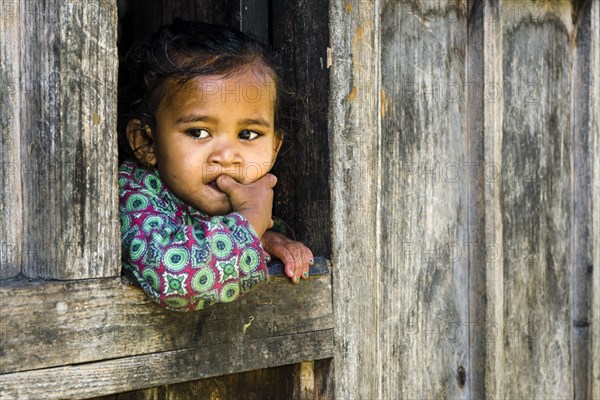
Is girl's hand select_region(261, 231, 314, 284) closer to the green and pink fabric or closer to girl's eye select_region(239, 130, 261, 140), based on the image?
the green and pink fabric

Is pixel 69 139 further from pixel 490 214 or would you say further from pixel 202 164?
pixel 490 214

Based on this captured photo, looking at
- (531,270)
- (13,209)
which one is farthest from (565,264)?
(13,209)

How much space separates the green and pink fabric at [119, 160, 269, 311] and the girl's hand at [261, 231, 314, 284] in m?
0.15

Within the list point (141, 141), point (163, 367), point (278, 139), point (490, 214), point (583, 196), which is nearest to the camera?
point (163, 367)

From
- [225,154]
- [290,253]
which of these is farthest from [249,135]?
[290,253]

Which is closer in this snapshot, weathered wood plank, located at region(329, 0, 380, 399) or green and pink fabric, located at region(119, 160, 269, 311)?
green and pink fabric, located at region(119, 160, 269, 311)

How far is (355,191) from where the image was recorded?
1.94 metres

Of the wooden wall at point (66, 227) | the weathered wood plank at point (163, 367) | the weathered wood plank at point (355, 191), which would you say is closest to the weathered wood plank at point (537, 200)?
the weathered wood plank at point (355, 191)

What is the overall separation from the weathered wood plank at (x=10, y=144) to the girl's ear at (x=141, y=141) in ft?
1.74

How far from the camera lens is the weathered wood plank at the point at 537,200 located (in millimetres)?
2375

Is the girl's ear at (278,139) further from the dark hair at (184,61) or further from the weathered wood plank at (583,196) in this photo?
the weathered wood plank at (583,196)

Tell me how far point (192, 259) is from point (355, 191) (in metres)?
0.56

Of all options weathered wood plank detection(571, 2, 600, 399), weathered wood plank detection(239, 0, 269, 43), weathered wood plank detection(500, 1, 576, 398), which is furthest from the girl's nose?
weathered wood plank detection(571, 2, 600, 399)

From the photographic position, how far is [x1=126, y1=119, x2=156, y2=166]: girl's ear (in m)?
1.99
